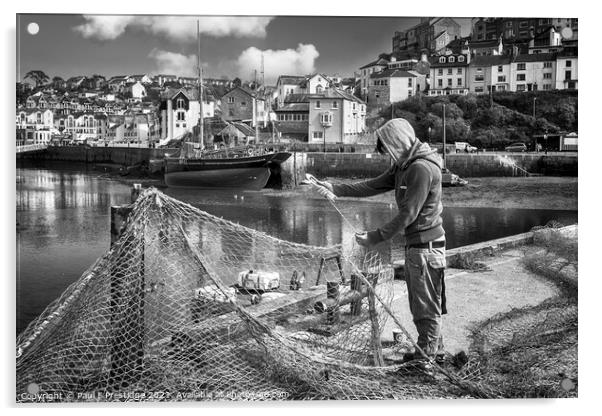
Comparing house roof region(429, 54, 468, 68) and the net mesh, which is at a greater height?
house roof region(429, 54, 468, 68)

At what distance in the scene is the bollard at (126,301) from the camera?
3.21 m

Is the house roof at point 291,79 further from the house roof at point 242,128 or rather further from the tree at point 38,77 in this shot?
the house roof at point 242,128

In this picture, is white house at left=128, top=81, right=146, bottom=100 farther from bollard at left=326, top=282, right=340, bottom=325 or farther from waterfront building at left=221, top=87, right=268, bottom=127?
bollard at left=326, top=282, right=340, bottom=325

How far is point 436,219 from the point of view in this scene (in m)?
3.15

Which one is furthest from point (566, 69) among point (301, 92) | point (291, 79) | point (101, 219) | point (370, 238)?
A: point (101, 219)

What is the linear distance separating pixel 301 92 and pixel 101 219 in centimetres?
240

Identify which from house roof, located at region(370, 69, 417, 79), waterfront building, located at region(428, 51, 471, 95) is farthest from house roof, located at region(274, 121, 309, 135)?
waterfront building, located at region(428, 51, 471, 95)

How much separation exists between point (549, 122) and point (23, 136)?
498cm

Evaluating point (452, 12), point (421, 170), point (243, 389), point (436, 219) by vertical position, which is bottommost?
point (243, 389)

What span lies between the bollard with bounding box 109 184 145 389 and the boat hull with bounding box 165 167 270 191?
3.74 meters

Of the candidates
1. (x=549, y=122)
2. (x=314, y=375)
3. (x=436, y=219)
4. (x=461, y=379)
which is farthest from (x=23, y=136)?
(x=549, y=122)

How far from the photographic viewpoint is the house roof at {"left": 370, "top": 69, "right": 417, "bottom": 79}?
6.41m

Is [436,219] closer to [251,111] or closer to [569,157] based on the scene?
[569,157]

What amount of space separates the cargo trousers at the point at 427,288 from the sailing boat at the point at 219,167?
12.3ft
